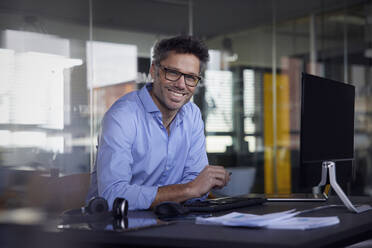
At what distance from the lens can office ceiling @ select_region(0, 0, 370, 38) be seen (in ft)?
16.6

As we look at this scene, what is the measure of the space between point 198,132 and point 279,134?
14.5 feet

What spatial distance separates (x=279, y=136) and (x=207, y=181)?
16.8 feet

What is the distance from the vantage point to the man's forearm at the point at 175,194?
198 cm

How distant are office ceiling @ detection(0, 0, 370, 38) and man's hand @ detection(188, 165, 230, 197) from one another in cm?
304

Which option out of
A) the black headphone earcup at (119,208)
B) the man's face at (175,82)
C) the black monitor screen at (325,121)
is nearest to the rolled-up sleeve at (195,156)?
the man's face at (175,82)

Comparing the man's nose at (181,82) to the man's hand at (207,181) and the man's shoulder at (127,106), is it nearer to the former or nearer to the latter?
the man's shoulder at (127,106)

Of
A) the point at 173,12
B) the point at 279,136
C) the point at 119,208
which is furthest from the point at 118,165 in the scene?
the point at 279,136

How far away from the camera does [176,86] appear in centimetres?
246

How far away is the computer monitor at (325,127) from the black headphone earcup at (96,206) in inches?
27.6

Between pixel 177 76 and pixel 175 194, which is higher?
pixel 177 76

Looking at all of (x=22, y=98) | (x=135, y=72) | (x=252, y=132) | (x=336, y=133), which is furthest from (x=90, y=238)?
(x=252, y=132)

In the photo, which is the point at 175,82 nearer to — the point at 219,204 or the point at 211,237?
the point at 219,204

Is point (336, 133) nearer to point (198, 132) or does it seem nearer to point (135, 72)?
point (198, 132)

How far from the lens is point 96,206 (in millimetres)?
1564
